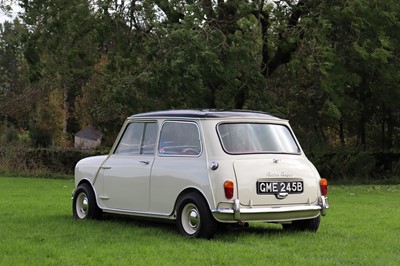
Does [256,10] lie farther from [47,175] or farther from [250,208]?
[250,208]

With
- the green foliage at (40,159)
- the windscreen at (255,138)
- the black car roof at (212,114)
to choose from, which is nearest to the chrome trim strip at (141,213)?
the windscreen at (255,138)

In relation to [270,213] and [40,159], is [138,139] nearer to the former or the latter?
[270,213]

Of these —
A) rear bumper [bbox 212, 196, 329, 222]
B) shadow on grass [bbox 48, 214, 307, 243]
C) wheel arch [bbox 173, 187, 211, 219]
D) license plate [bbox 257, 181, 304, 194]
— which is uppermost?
license plate [bbox 257, 181, 304, 194]

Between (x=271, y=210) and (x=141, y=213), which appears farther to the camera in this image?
(x=141, y=213)

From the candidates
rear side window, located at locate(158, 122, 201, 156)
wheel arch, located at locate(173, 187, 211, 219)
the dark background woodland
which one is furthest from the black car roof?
the dark background woodland

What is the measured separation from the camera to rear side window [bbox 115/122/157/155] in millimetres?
10203

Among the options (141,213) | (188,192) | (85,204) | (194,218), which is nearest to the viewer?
(194,218)

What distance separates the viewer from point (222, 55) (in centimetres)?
2281

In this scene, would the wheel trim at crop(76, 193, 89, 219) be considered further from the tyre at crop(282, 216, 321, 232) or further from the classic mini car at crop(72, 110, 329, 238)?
the tyre at crop(282, 216, 321, 232)

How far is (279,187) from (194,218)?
1193 mm

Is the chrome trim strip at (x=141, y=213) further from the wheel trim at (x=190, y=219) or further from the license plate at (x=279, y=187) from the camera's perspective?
the license plate at (x=279, y=187)

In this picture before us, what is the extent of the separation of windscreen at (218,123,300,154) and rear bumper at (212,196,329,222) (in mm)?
861

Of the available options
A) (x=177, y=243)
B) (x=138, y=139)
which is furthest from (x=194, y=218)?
(x=138, y=139)

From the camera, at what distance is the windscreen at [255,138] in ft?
30.7
